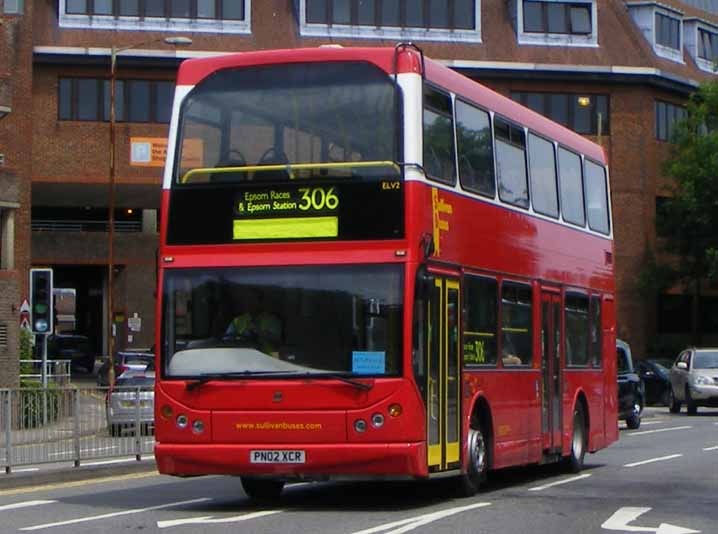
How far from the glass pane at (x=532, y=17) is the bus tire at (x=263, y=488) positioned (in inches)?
1948

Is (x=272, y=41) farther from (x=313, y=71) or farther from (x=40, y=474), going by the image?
(x=313, y=71)

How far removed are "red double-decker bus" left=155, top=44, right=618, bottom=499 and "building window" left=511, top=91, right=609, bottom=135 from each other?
48557mm

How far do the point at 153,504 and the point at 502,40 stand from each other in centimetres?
4974

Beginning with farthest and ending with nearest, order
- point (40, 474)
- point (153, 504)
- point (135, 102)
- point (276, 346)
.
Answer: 1. point (135, 102)
2. point (40, 474)
3. point (153, 504)
4. point (276, 346)

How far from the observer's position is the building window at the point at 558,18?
64938 mm

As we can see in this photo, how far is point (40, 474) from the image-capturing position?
20359mm

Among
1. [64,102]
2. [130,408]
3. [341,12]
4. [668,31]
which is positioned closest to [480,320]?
[130,408]

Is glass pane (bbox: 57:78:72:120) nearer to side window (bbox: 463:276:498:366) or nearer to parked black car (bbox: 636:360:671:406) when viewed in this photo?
parked black car (bbox: 636:360:671:406)

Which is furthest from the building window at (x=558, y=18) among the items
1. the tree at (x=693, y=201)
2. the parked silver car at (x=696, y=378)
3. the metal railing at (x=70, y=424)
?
the metal railing at (x=70, y=424)

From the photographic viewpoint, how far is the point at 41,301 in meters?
29.7

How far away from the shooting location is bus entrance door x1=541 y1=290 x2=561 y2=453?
19.7m

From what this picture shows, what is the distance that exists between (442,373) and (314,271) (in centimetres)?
163

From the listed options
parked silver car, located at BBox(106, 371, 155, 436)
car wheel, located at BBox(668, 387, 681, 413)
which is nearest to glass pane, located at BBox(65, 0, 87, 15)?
car wheel, located at BBox(668, 387, 681, 413)

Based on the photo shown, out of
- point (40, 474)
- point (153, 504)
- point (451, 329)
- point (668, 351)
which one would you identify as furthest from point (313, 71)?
point (668, 351)
